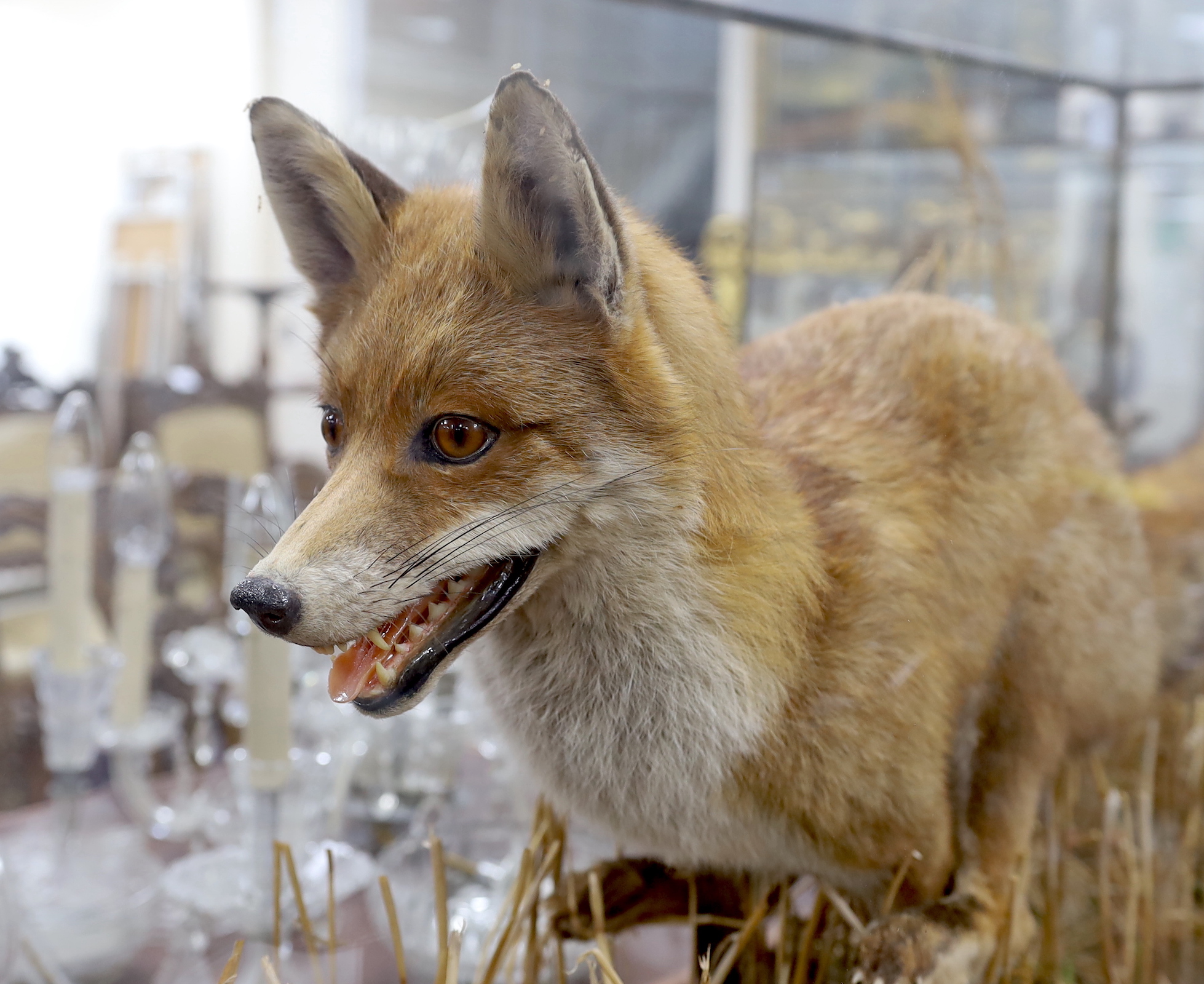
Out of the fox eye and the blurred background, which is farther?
the blurred background

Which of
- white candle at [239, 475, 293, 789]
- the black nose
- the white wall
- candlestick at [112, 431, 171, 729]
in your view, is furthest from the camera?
the white wall

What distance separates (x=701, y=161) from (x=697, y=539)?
4.18 feet

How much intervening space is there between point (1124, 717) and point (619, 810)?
1.70 ft

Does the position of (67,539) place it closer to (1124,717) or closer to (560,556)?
(560,556)

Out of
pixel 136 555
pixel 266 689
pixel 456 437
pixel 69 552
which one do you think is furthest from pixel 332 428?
pixel 136 555

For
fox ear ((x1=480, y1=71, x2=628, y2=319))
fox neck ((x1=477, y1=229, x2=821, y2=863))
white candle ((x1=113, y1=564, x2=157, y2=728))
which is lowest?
white candle ((x1=113, y1=564, x2=157, y2=728))

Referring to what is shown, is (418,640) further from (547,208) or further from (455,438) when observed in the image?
(547,208)

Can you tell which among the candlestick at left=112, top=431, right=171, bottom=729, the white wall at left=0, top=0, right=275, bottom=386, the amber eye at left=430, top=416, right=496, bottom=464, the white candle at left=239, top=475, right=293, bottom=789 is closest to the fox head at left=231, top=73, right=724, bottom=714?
the amber eye at left=430, top=416, right=496, bottom=464

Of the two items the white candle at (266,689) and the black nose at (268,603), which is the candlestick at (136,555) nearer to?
the white candle at (266,689)

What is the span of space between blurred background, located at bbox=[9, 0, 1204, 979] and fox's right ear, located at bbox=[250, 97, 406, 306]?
0.27 ft

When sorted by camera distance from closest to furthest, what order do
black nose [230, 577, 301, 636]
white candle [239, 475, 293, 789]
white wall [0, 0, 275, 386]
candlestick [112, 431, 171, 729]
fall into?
1. black nose [230, 577, 301, 636]
2. white candle [239, 475, 293, 789]
3. candlestick [112, 431, 171, 729]
4. white wall [0, 0, 275, 386]

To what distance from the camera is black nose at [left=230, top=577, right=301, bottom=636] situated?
52cm

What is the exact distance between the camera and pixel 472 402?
0.61m

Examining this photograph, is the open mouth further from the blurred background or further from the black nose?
the blurred background
